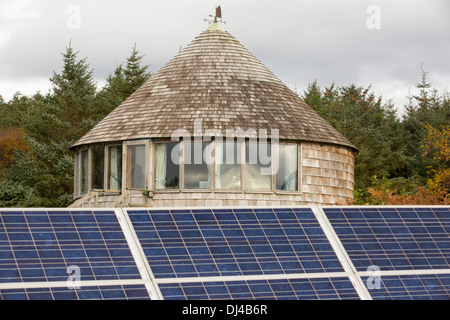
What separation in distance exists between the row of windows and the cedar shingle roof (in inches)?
20.2

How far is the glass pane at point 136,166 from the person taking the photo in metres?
24.8

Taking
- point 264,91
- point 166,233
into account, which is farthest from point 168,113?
point 166,233

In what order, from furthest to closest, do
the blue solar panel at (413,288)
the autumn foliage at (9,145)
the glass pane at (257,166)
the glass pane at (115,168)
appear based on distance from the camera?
1. the autumn foliage at (9,145)
2. the glass pane at (115,168)
3. the glass pane at (257,166)
4. the blue solar panel at (413,288)

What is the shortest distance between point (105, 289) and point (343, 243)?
2.88 m

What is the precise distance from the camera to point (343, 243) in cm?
938

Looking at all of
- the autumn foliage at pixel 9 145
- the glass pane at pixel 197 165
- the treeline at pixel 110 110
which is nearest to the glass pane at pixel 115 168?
the glass pane at pixel 197 165

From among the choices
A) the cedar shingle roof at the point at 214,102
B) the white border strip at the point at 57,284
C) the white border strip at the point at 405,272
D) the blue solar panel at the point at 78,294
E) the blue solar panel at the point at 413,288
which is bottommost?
the blue solar panel at the point at 413,288

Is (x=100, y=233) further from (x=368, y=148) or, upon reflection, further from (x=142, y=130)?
(x=368, y=148)

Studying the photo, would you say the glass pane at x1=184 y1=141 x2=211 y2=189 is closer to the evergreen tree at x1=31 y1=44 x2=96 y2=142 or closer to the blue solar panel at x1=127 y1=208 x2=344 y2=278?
the blue solar panel at x1=127 y1=208 x2=344 y2=278

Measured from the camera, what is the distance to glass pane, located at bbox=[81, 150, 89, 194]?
88.2 feet

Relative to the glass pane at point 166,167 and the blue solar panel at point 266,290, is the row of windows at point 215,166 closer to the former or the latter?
the glass pane at point 166,167

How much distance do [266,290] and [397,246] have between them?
1901 mm

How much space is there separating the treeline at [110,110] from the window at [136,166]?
12096 millimetres
